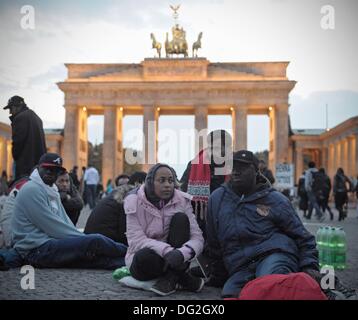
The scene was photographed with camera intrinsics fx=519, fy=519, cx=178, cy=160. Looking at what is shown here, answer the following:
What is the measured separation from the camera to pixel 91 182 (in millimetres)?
22500

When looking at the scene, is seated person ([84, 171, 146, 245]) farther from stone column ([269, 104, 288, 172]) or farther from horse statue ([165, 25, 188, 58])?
horse statue ([165, 25, 188, 58])

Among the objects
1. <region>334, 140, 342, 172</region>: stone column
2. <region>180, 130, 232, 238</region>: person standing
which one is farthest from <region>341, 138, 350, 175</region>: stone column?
<region>180, 130, 232, 238</region>: person standing

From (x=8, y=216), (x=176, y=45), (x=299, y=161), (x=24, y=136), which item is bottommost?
(x=8, y=216)

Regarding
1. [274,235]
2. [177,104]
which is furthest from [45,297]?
[177,104]

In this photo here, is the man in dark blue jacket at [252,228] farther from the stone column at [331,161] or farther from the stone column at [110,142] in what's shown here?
the stone column at [331,161]

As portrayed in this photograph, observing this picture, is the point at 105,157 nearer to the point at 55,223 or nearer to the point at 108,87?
the point at 108,87

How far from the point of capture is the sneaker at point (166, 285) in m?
4.96

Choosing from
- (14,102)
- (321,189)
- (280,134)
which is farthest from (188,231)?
(280,134)

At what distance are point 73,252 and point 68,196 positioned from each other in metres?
1.59

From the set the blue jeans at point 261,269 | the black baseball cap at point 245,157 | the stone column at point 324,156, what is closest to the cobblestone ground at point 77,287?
the blue jeans at point 261,269

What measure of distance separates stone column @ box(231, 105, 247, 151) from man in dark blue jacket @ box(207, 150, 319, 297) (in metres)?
39.5

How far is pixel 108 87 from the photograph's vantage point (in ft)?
151

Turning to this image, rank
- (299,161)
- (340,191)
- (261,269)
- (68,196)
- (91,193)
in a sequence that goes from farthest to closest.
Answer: (299,161) → (91,193) → (340,191) → (68,196) → (261,269)

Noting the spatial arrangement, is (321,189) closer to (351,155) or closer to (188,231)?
(188,231)
